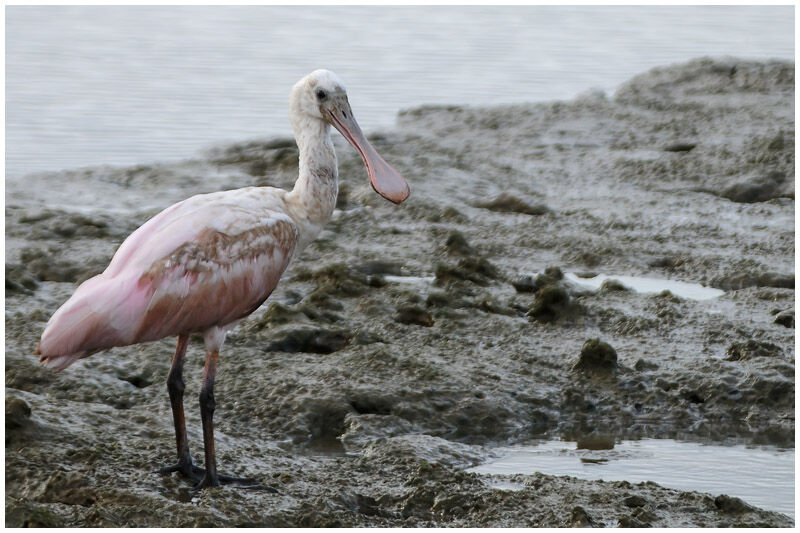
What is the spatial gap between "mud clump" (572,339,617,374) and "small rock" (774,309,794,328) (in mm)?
1309

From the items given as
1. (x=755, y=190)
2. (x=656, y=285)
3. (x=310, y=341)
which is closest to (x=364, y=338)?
(x=310, y=341)

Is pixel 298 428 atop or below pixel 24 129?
below

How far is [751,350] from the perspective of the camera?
7.60 m

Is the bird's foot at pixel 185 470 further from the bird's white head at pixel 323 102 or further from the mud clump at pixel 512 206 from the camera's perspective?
the mud clump at pixel 512 206

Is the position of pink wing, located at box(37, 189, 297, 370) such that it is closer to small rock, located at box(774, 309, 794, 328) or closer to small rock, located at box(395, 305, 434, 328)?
small rock, located at box(395, 305, 434, 328)

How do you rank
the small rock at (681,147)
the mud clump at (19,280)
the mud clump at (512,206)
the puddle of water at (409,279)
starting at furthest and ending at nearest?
the small rock at (681,147), the mud clump at (512,206), the puddle of water at (409,279), the mud clump at (19,280)

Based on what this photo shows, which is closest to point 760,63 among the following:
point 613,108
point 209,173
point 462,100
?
point 613,108

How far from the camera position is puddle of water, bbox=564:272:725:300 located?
28.8ft

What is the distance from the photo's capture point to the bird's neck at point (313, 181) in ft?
20.5

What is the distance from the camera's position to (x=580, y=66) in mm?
16094

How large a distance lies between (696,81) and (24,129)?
666 centimetres

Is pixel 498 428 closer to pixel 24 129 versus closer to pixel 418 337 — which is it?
pixel 418 337

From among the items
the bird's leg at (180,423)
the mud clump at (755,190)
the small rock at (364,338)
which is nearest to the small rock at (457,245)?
the small rock at (364,338)

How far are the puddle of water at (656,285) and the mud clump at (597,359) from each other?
1416 mm
